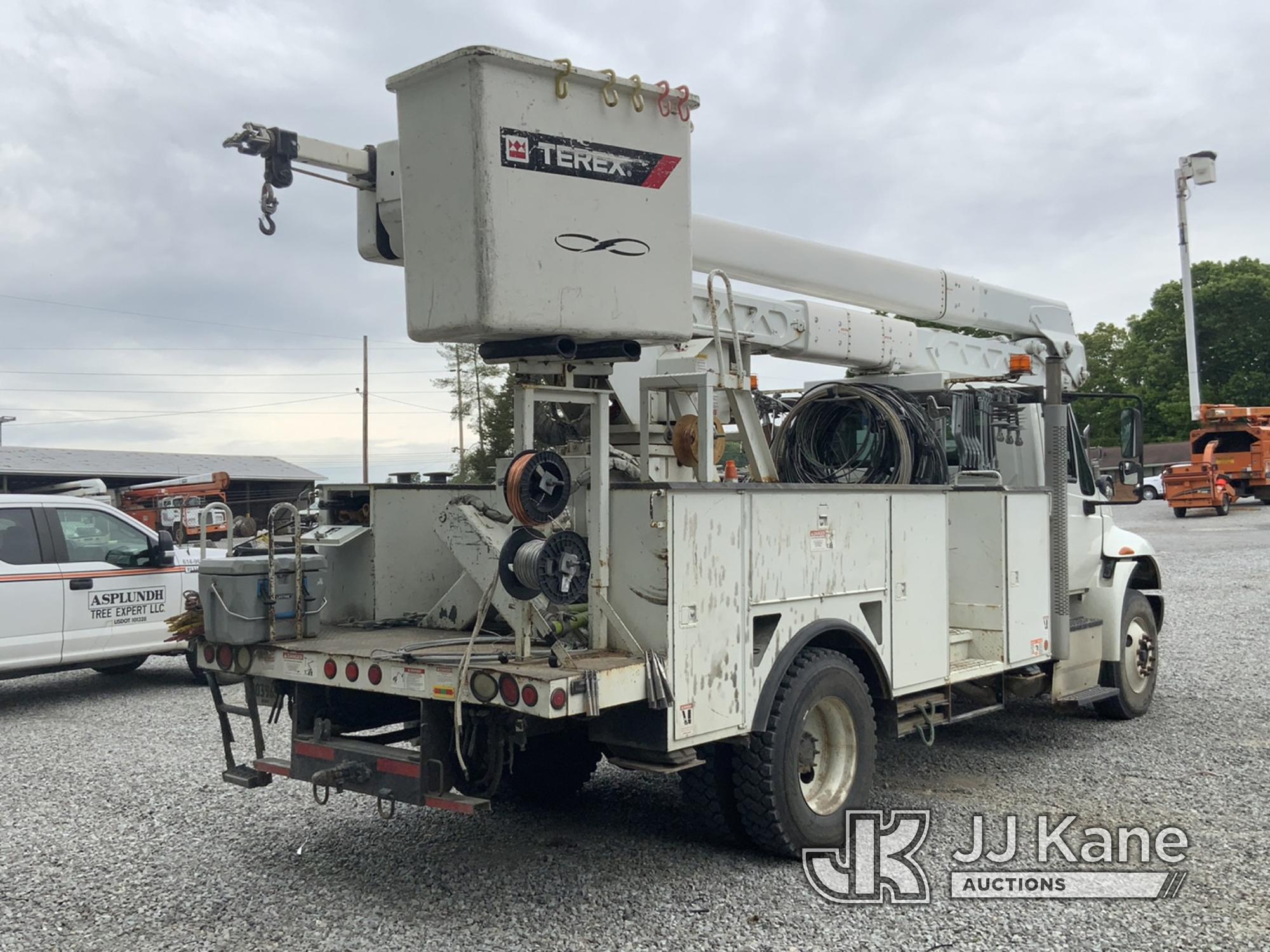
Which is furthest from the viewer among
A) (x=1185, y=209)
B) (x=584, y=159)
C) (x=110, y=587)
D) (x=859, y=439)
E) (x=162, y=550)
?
(x=1185, y=209)

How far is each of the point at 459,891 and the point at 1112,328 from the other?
66.5 metres

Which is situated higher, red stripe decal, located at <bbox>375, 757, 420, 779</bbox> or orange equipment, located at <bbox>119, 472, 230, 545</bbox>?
orange equipment, located at <bbox>119, 472, 230, 545</bbox>

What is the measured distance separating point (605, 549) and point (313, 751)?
5.49 feet

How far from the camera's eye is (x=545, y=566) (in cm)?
454

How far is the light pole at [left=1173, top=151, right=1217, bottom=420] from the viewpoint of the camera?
32.7 metres

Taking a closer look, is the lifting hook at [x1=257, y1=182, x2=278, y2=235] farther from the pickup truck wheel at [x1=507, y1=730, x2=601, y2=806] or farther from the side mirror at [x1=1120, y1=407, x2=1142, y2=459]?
the side mirror at [x1=1120, y1=407, x2=1142, y2=459]

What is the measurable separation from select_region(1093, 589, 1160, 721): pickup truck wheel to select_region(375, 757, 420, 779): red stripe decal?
577 centimetres

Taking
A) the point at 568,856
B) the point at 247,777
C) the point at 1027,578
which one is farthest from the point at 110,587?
the point at 1027,578

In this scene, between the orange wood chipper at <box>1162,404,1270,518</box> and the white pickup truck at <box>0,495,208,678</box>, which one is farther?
the orange wood chipper at <box>1162,404,1270,518</box>

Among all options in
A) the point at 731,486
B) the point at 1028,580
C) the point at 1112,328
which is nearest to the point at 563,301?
the point at 731,486

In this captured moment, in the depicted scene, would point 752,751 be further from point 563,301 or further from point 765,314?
point 765,314

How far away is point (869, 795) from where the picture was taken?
594 cm

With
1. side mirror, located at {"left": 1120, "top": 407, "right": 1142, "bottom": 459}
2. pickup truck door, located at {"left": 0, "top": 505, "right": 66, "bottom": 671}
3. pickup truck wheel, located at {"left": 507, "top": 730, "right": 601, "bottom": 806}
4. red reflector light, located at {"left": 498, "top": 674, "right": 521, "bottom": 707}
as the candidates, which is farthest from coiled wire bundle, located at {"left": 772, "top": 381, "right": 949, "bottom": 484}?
pickup truck door, located at {"left": 0, "top": 505, "right": 66, "bottom": 671}

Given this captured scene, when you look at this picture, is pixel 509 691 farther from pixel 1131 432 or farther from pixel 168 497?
pixel 168 497
